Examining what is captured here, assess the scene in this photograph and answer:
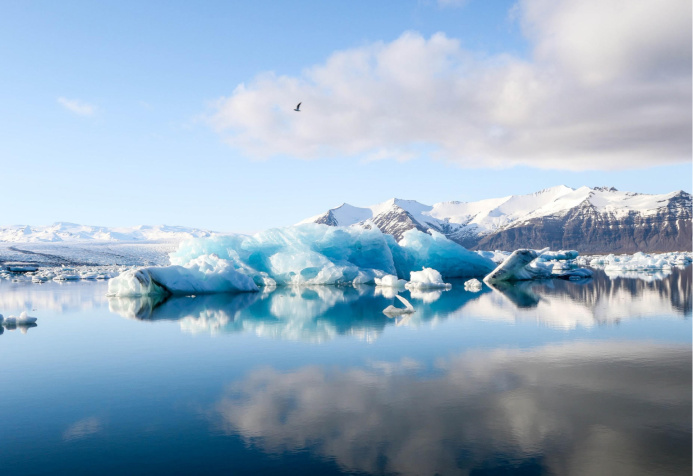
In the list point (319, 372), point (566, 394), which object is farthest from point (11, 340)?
point (566, 394)

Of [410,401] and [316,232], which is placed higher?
[316,232]

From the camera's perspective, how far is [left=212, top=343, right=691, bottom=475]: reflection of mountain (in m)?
5.38

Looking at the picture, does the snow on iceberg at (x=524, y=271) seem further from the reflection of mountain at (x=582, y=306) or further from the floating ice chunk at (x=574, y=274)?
the reflection of mountain at (x=582, y=306)

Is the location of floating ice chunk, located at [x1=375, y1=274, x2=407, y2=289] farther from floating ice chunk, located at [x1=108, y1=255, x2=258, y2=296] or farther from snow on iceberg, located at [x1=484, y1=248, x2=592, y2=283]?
floating ice chunk, located at [x1=108, y1=255, x2=258, y2=296]

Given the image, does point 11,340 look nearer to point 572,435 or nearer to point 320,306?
point 320,306

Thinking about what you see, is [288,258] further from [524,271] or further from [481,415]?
[481,415]

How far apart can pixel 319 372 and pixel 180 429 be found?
3241mm

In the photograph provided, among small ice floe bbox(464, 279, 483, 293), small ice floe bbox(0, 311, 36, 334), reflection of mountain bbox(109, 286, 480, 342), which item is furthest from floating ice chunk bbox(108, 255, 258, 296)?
small ice floe bbox(464, 279, 483, 293)

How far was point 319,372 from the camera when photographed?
30.5 feet

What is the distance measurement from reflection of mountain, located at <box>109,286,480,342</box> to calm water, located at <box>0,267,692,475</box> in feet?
0.65

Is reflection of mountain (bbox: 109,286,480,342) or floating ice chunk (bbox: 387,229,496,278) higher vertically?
floating ice chunk (bbox: 387,229,496,278)

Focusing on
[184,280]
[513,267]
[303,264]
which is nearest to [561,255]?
[513,267]

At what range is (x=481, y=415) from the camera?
22.0 ft

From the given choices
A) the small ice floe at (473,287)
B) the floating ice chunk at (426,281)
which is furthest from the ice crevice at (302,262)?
the small ice floe at (473,287)
